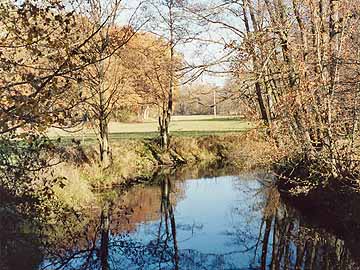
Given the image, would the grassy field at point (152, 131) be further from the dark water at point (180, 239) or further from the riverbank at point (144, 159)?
the dark water at point (180, 239)

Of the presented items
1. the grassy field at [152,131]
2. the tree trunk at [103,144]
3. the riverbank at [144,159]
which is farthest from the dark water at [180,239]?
the grassy field at [152,131]

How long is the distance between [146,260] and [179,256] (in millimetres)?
773

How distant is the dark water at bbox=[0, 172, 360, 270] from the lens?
30.8 feet

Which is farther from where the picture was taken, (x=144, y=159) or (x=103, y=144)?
(x=144, y=159)

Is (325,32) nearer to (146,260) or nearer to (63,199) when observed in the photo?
(146,260)

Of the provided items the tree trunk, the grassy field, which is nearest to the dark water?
the tree trunk

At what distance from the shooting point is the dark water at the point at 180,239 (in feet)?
30.8

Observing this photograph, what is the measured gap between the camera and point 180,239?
1155 centimetres

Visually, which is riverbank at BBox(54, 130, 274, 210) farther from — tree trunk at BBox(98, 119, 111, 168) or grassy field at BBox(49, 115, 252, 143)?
grassy field at BBox(49, 115, 252, 143)

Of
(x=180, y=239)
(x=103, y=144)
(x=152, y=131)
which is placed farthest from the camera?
(x=152, y=131)

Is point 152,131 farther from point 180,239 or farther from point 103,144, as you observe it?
point 180,239

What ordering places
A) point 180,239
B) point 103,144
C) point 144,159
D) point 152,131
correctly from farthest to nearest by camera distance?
point 152,131 < point 144,159 < point 103,144 < point 180,239

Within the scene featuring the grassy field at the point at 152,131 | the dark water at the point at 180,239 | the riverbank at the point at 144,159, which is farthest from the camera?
the grassy field at the point at 152,131

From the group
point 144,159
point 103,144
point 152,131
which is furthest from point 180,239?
point 152,131
